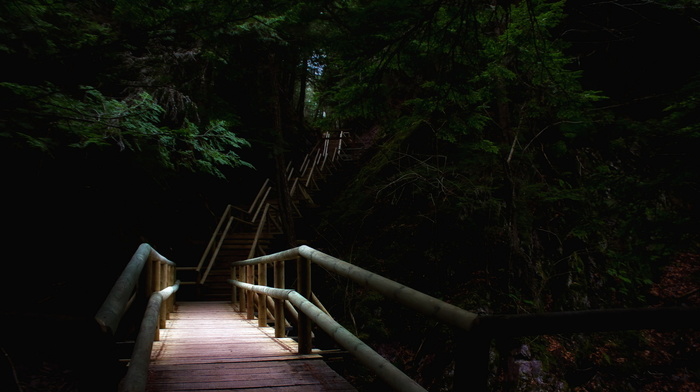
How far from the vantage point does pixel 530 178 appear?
8328mm

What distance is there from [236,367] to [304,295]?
0.94 meters

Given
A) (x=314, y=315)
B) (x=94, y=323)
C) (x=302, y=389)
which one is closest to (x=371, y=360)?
(x=302, y=389)

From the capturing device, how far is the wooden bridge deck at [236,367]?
2.55 meters

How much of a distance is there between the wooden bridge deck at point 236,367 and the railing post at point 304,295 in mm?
117

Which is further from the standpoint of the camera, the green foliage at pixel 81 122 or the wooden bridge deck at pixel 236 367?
the green foliage at pixel 81 122

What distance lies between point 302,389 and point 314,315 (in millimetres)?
616

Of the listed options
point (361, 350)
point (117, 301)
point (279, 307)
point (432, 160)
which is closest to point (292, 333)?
point (279, 307)

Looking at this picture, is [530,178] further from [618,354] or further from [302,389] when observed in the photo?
[302,389]

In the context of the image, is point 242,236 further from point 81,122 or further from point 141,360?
point 141,360

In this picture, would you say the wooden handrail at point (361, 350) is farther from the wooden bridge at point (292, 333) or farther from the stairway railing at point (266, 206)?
the stairway railing at point (266, 206)

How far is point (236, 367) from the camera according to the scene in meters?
2.96

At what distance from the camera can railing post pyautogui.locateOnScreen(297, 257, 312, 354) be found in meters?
3.36

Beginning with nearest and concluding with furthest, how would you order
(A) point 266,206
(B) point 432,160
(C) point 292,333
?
(C) point 292,333 < (B) point 432,160 < (A) point 266,206

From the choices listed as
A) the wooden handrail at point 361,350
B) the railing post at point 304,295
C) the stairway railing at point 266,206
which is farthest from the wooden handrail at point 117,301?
the stairway railing at point 266,206
